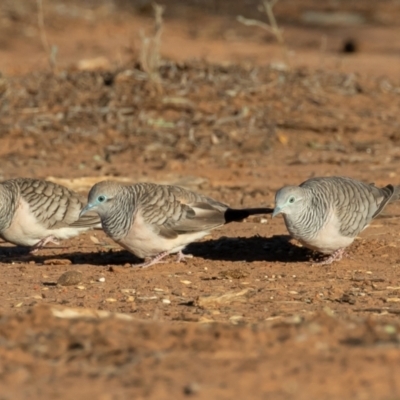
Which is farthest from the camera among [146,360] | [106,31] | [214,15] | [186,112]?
[214,15]

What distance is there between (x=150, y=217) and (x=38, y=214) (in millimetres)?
1232

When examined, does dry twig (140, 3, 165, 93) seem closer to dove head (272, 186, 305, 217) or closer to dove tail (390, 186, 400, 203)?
dove tail (390, 186, 400, 203)

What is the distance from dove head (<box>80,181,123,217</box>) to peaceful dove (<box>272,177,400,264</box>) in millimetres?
1365

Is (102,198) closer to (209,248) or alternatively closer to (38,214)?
(38,214)

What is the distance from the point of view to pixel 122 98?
46.9ft

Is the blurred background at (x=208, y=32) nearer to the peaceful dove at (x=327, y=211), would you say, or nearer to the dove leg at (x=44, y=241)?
the dove leg at (x=44, y=241)

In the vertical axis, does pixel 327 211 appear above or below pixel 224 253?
above

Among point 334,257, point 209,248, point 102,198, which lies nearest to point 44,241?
point 102,198

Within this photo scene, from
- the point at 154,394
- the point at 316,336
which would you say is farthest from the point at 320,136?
the point at 154,394

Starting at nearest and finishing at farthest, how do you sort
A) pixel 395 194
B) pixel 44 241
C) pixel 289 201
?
pixel 289 201 → pixel 395 194 → pixel 44 241

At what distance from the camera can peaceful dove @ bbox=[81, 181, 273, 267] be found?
26.8 feet

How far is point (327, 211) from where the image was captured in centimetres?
805

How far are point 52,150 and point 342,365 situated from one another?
9095 mm

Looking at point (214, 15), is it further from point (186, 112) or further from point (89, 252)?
point (89, 252)
